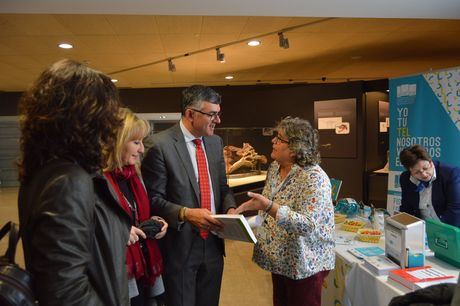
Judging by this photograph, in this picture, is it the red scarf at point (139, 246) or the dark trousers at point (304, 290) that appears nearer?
the red scarf at point (139, 246)

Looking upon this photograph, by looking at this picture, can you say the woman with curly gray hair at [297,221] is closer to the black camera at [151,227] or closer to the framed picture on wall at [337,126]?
the black camera at [151,227]

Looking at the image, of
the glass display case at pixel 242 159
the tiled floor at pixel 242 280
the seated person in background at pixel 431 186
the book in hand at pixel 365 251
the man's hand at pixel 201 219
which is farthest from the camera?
the glass display case at pixel 242 159

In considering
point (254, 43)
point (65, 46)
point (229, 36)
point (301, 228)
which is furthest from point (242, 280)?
point (65, 46)

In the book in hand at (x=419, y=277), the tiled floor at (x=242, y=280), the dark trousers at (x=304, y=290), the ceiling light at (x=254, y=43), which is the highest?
the ceiling light at (x=254, y=43)

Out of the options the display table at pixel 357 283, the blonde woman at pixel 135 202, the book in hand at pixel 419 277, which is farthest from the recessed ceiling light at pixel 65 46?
the book in hand at pixel 419 277

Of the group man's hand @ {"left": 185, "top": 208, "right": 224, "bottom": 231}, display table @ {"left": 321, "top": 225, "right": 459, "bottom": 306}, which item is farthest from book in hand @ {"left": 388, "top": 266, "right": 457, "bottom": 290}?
man's hand @ {"left": 185, "top": 208, "right": 224, "bottom": 231}

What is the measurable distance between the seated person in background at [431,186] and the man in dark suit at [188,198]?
1595 mm

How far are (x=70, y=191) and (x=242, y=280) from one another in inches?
126

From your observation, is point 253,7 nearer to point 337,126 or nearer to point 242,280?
point 242,280

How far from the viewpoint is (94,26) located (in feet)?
13.4

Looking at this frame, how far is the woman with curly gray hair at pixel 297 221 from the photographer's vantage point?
5.85ft

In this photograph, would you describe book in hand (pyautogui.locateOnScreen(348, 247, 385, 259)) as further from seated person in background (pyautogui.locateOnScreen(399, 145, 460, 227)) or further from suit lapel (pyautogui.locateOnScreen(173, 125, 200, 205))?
suit lapel (pyautogui.locateOnScreen(173, 125, 200, 205))

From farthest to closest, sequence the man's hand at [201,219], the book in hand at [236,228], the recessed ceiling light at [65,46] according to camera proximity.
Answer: the recessed ceiling light at [65,46] → the man's hand at [201,219] → the book in hand at [236,228]

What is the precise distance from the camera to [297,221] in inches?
68.9
